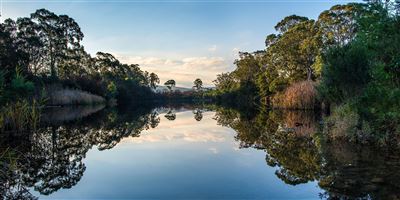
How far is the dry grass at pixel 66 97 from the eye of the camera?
2863cm

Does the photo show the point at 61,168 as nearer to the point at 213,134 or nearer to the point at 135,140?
the point at 135,140

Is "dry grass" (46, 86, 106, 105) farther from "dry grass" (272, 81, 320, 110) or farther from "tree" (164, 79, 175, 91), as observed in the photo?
"tree" (164, 79, 175, 91)

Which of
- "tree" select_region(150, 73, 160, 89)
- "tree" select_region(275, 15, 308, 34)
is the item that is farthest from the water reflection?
"tree" select_region(150, 73, 160, 89)

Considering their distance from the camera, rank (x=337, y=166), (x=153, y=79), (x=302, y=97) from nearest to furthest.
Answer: (x=337, y=166)
(x=302, y=97)
(x=153, y=79)

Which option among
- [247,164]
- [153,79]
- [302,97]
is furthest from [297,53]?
[153,79]

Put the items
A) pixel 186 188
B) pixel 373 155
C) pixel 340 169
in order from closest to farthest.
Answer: pixel 186 188 → pixel 340 169 → pixel 373 155

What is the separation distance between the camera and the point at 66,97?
102 ft

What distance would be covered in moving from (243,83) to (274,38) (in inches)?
510

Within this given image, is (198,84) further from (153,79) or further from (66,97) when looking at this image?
(66,97)

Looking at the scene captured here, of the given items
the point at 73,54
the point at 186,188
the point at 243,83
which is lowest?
the point at 186,188

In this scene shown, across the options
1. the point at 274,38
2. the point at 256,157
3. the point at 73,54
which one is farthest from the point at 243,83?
the point at 256,157

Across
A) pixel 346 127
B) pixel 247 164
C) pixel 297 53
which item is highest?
pixel 297 53

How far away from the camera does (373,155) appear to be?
26.7 ft

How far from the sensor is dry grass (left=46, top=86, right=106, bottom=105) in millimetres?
28634
